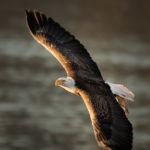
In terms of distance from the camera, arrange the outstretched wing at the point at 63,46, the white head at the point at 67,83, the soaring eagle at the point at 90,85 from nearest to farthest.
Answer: the soaring eagle at the point at 90,85, the white head at the point at 67,83, the outstretched wing at the point at 63,46

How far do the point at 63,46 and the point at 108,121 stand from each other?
7.55 feet

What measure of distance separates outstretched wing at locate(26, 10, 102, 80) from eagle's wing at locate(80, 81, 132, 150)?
80 centimetres

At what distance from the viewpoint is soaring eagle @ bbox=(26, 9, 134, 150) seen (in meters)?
8.50

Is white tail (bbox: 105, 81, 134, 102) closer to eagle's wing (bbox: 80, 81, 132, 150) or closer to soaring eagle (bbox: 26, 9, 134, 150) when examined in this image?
soaring eagle (bbox: 26, 9, 134, 150)

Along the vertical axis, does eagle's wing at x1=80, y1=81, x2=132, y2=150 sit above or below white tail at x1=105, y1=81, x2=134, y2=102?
below

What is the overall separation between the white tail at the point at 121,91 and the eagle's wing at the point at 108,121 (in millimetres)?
515

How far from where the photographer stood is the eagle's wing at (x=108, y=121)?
8.40m

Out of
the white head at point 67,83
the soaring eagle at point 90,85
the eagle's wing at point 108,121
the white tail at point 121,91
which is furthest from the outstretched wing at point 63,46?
the eagle's wing at point 108,121

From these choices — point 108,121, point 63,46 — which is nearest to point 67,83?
point 63,46

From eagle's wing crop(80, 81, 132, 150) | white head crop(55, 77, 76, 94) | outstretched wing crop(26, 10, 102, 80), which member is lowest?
eagle's wing crop(80, 81, 132, 150)

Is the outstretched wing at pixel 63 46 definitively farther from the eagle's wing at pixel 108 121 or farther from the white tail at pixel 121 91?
the eagle's wing at pixel 108 121

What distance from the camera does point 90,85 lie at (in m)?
9.24

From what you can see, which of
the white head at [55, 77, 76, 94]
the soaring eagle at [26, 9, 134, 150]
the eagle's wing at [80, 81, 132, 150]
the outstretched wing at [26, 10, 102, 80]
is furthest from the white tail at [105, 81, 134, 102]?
the white head at [55, 77, 76, 94]

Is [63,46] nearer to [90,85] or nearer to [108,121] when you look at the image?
[90,85]
